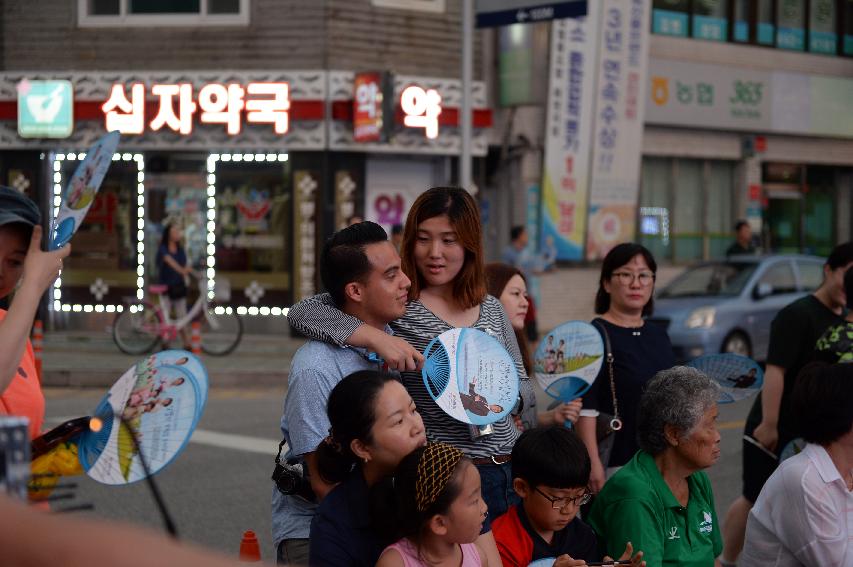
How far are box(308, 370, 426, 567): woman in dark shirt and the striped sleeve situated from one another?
0.78 feet

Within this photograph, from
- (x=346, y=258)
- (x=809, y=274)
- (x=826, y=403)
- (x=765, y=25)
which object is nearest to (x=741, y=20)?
(x=765, y=25)

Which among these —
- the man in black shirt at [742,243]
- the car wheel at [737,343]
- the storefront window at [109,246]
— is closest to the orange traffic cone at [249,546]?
the car wheel at [737,343]

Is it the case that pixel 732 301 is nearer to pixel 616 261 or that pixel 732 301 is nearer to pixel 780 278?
pixel 780 278

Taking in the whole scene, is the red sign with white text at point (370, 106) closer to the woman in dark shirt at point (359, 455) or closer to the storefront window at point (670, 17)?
the storefront window at point (670, 17)

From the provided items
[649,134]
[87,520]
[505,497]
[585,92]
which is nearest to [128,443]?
[87,520]

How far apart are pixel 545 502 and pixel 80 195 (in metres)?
1.99

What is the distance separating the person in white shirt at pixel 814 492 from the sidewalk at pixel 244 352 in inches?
364

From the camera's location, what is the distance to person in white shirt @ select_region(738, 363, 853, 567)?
4.05 m

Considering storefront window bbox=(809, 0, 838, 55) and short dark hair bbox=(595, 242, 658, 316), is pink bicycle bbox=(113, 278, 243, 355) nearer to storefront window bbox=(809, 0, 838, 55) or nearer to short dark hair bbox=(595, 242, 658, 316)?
short dark hair bbox=(595, 242, 658, 316)

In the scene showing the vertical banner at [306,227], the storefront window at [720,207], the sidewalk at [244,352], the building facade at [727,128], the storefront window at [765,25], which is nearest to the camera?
the sidewalk at [244,352]

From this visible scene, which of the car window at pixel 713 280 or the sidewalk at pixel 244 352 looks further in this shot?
the car window at pixel 713 280

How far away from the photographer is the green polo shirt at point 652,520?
401 cm

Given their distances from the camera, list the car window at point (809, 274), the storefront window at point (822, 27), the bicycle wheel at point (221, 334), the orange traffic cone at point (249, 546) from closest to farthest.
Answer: the orange traffic cone at point (249, 546) < the car window at point (809, 274) < the bicycle wheel at point (221, 334) < the storefront window at point (822, 27)

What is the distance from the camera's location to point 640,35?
22094 millimetres
